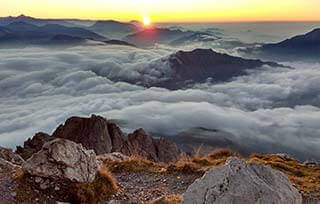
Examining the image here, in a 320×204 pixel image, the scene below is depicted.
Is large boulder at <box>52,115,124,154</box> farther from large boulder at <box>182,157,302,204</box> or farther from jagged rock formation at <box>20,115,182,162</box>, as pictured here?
large boulder at <box>182,157,302,204</box>

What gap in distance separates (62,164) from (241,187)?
762 centimetres

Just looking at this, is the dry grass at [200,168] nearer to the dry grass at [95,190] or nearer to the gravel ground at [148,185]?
the gravel ground at [148,185]

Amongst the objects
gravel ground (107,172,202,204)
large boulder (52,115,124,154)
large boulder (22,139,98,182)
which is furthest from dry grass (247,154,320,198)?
large boulder (52,115,124,154)

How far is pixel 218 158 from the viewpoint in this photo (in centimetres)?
2255

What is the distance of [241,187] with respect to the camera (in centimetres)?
919

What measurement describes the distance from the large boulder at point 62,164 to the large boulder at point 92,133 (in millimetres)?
99820

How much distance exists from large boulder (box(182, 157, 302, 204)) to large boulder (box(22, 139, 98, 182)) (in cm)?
617

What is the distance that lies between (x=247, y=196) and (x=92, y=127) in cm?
11589

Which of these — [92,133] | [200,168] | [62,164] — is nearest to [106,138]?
[92,133]

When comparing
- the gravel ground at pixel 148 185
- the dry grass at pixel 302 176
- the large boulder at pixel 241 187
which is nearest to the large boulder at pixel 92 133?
the dry grass at pixel 302 176

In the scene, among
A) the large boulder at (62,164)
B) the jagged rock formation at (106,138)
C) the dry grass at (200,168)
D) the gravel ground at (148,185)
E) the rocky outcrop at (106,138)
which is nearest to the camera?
the large boulder at (62,164)

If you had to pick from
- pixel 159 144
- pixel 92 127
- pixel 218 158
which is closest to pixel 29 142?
pixel 92 127

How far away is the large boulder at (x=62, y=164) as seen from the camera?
14.5 m

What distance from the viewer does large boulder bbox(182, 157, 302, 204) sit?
9023 millimetres
